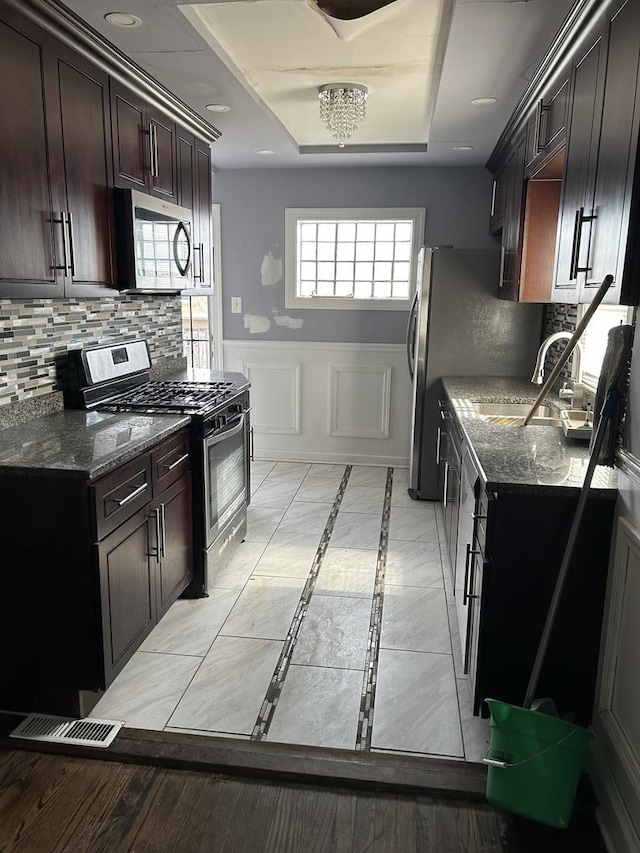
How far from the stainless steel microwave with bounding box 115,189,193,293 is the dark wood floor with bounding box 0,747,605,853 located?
1.92 meters

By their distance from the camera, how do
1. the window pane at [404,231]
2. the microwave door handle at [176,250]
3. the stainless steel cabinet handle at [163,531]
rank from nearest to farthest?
the stainless steel cabinet handle at [163,531]
the microwave door handle at [176,250]
the window pane at [404,231]

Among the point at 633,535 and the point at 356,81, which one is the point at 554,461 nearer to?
the point at 633,535

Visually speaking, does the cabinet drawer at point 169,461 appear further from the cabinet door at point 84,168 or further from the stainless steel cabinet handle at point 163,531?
the cabinet door at point 84,168

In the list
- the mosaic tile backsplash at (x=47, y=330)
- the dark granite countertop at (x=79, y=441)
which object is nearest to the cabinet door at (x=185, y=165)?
the mosaic tile backsplash at (x=47, y=330)

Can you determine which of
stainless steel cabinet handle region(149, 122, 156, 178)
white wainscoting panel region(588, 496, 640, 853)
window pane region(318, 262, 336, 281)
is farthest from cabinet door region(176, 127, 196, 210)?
white wainscoting panel region(588, 496, 640, 853)

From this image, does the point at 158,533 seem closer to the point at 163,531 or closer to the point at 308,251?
the point at 163,531

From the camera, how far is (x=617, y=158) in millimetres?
1786

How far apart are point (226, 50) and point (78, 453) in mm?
1869

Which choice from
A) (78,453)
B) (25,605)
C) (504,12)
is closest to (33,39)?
(78,453)

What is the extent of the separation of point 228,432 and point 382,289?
97.9 inches

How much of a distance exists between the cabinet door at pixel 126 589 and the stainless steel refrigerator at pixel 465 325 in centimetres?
235

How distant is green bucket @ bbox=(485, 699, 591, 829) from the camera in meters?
1.68

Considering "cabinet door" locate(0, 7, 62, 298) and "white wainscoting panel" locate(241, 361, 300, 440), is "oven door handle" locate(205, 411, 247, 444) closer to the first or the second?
"cabinet door" locate(0, 7, 62, 298)

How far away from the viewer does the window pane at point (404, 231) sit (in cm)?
495
